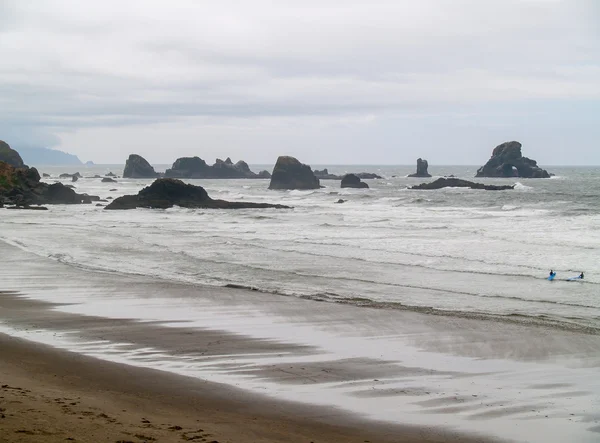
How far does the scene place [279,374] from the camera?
9508 millimetres

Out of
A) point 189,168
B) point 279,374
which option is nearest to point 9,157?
point 189,168

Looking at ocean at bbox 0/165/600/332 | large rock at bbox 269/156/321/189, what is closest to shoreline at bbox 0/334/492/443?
ocean at bbox 0/165/600/332

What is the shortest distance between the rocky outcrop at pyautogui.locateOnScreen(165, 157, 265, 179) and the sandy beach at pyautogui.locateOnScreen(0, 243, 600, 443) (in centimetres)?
14437

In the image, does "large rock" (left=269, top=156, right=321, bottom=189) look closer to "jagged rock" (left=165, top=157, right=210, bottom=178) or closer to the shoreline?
"jagged rock" (left=165, top=157, right=210, bottom=178)

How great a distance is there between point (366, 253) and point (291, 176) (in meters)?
74.6

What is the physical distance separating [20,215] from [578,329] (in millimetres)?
41273

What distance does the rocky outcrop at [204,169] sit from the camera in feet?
518

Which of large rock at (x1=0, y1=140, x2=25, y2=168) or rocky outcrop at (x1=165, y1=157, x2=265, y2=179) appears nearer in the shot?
large rock at (x1=0, y1=140, x2=25, y2=168)

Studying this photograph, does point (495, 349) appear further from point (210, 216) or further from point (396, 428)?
point (210, 216)

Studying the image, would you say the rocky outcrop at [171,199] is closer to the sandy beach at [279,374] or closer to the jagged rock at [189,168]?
the sandy beach at [279,374]

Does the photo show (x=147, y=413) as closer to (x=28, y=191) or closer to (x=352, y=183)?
(x=28, y=191)

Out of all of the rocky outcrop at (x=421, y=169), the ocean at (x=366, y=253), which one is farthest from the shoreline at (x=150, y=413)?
the rocky outcrop at (x=421, y=169)

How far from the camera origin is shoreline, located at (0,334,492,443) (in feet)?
20.8

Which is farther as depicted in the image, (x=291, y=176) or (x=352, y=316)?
(x=291, y=176)
